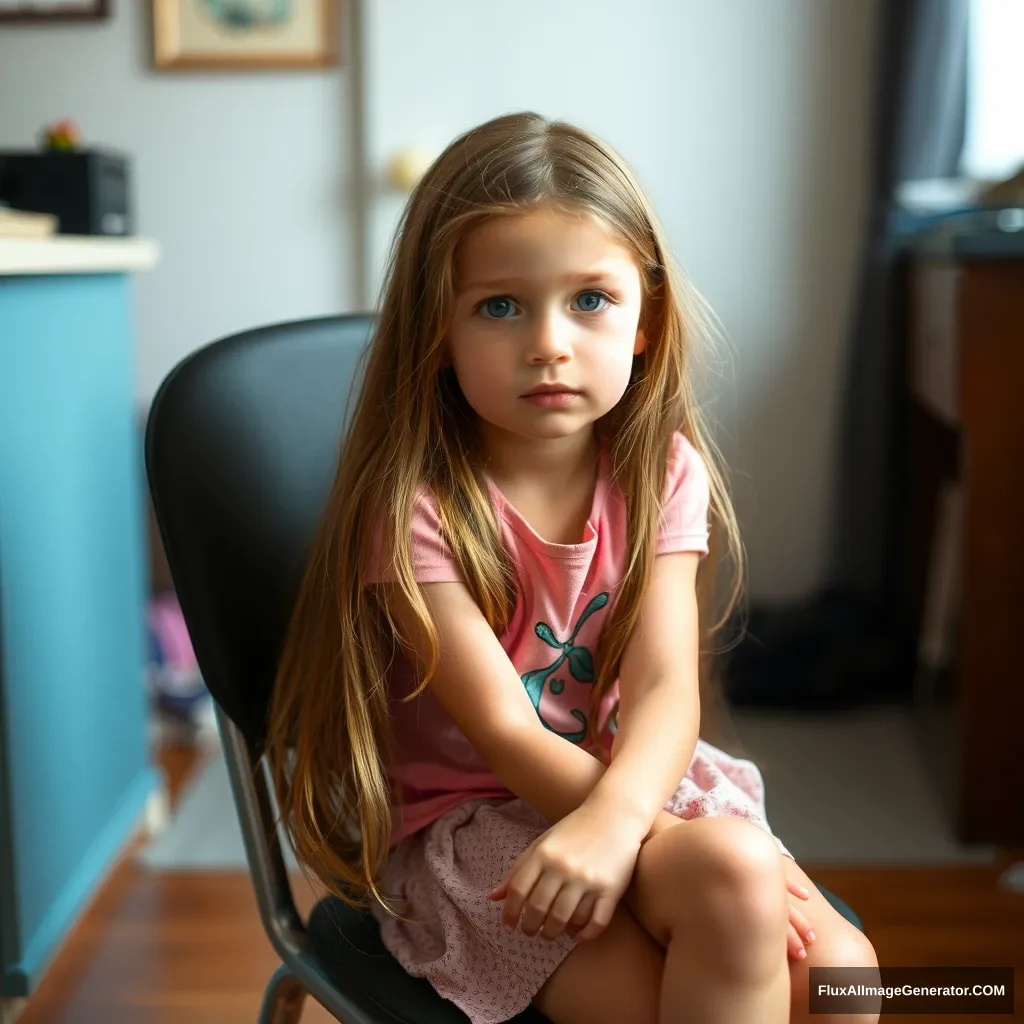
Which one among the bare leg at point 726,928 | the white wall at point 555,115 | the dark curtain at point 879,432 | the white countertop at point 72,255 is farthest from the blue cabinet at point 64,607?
the dark curtain at point 879,432

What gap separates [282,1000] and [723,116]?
212 centimetres

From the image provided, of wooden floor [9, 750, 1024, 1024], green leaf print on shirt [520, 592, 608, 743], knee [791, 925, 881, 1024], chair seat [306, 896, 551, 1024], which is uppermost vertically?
green leaf print on shirt [520, 592, 608, 743]

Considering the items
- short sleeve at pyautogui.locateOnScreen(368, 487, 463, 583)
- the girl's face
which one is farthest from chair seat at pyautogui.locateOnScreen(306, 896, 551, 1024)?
the girl's face

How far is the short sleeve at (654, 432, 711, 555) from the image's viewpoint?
1.00 metres

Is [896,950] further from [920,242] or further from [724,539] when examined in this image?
Result: [920,242]

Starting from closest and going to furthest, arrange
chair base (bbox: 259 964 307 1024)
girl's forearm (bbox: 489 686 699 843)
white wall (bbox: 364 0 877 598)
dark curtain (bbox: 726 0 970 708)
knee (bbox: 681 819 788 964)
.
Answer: knee (bbox: 681 819 788 964), girl's forearm (bbox: 489 686 699 843), chair base (bbox: 259 964 307 1024), dark curtain (bbox: 726 0 970 708), white wall (bbox: 364 0 877 598)

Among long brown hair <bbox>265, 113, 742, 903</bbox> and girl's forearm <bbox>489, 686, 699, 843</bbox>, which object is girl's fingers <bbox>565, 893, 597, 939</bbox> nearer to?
girl's forearm <bbox>489, 686, 699, 843</bbox>

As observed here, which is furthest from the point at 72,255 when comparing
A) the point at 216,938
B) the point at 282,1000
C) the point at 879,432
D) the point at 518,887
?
the point at 879,432

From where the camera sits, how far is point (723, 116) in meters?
2.66

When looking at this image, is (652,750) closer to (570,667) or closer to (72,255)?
(570,667)

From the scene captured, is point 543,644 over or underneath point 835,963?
over

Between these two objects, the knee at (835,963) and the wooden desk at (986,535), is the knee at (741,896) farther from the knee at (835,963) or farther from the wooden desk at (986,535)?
the wooden desk at (986,535)

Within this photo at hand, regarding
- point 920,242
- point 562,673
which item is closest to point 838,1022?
point 562,673

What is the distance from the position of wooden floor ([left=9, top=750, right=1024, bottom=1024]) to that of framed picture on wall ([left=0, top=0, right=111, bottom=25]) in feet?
5.42
